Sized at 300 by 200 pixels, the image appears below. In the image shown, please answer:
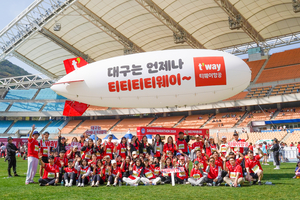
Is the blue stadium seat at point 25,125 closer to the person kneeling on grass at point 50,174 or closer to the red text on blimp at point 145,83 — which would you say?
the red text on blimp at point 145,83

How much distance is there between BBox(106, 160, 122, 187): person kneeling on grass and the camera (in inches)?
386

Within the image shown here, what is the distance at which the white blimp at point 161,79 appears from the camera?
37.6 feet

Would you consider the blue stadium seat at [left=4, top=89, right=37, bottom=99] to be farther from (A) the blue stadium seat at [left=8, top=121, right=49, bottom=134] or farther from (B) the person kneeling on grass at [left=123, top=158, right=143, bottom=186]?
(B) the person kneeling on grass at [left=123, top=158, right=143, bottom=186]

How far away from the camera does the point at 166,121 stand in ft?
149

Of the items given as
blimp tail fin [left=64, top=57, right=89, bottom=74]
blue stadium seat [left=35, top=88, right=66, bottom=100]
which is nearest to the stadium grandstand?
blue stadium seat [left=35, top=88, right=66, bottom=100]

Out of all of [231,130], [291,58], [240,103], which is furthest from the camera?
[291,58]

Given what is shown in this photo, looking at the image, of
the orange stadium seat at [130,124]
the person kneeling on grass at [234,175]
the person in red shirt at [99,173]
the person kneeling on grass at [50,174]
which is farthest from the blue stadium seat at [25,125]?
the person kneeling on grass at [234,175]

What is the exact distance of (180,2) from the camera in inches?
1090

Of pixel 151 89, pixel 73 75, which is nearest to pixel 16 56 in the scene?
pixel 73 75

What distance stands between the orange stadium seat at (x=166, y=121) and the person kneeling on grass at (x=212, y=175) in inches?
1341

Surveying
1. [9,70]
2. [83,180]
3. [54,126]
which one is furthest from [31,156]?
[9,70]

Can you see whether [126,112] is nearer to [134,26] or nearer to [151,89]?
[134,26]

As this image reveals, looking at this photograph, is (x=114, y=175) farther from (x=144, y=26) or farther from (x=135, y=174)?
(x=144, y=26)

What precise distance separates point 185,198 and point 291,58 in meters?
40.8
